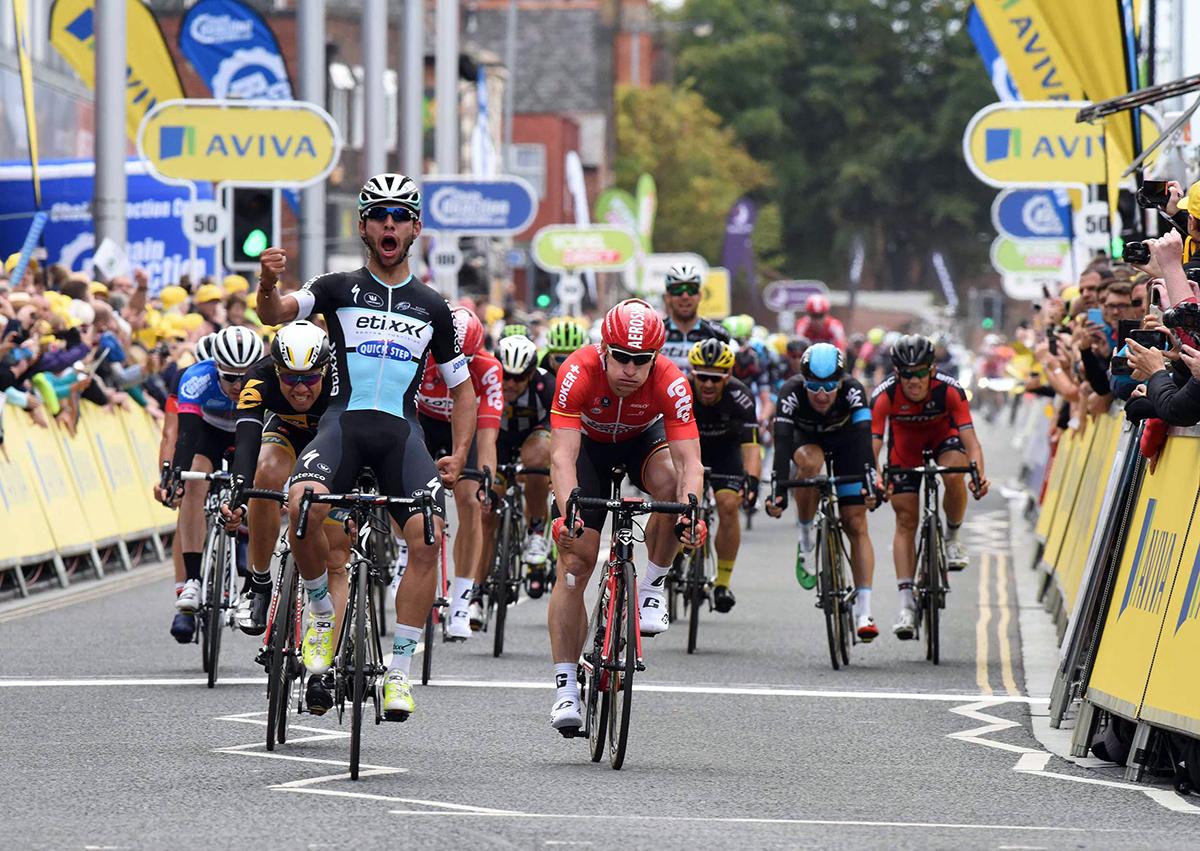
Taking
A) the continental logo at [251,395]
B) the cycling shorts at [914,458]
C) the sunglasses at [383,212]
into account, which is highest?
the sunglasses at [383,212]

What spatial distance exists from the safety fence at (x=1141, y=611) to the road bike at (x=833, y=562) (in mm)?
2139

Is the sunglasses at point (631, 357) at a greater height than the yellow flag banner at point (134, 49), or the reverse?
the yellow flag banner at point (134, 49)

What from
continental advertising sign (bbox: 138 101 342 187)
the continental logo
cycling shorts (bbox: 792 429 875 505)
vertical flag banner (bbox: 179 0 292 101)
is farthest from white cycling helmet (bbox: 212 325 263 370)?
vertical flag banner (bbox: 179 0 292 101)

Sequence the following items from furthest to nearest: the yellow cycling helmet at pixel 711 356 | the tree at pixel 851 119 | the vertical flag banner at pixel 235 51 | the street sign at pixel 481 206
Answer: the tree at pixel 851 119 < the street sign at pixel 481 206 < the vertical flag banner at pixel 235 51 < the yellow cycling helmet at pixel 711 356

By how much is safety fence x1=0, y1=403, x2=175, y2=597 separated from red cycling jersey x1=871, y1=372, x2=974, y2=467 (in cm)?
601

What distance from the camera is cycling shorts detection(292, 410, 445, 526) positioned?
31.2ft

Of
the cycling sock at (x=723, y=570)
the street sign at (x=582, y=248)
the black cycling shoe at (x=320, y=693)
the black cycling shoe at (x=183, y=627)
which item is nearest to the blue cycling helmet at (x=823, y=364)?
the cycling sock at (x=723, y=570)

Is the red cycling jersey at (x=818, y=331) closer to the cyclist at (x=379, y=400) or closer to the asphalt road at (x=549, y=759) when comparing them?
the asphalt road at (x=549, y=759)

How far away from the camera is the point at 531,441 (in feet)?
51.7

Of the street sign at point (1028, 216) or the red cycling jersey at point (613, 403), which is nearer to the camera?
the red cycling jersey at point (613, 403)

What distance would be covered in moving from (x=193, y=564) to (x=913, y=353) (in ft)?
14.3

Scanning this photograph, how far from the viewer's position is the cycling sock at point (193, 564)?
1298 centimetres

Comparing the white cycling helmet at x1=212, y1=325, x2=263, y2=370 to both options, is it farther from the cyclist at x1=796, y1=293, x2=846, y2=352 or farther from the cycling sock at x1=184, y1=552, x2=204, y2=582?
the cyclist at x1=796, y1=293, x2=846, y2=352

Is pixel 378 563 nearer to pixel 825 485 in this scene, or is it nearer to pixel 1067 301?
pixel 825 485
